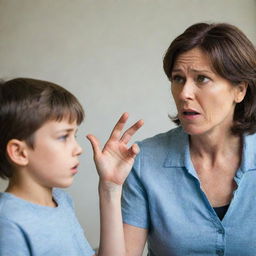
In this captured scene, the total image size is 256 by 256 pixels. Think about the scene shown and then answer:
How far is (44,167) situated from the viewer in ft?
3.57

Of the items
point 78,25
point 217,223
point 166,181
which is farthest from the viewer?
point 78,25

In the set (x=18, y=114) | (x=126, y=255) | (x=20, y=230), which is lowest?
(x=126, y=255)

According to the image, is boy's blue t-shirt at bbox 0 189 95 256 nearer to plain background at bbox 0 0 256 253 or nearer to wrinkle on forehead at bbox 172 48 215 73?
wrinkle on forehead at bbox 172 48 215 73

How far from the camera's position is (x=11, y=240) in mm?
965

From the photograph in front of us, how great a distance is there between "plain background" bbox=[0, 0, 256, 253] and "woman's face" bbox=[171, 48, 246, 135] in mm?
1129

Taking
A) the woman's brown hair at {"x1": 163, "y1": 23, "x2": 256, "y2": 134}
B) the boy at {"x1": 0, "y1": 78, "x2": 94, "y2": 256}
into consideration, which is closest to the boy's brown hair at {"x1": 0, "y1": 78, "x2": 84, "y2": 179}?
the boy at {"x1": 0, "y1": 78, "x2": 94, "y2": 256}

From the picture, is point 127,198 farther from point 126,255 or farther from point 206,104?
point 206,104

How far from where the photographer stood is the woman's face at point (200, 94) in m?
1.40

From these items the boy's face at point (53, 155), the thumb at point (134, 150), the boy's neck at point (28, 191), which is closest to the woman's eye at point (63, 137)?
the boy's face at point (53, 155)

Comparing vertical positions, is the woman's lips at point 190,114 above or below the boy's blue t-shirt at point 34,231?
above

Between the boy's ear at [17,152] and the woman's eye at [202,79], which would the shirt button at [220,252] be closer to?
the woman's eye at [202,79]

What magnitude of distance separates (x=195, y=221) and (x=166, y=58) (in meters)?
0.61

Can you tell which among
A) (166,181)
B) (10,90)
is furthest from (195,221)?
(10,90)

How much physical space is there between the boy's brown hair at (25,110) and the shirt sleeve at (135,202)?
1.59 feet
